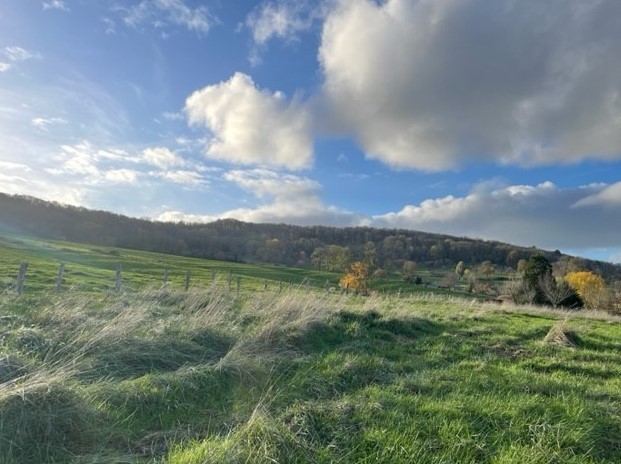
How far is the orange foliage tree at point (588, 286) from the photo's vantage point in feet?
193

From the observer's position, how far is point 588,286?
231 ft

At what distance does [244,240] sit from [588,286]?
8890 cm

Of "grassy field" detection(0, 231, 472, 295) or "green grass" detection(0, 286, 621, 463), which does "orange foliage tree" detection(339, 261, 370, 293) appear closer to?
"grassy field" detection(0, 231, 472, 295)

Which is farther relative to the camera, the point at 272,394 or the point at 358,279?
the point at 358,279

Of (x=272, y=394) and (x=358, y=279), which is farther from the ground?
(x=272, y=394)

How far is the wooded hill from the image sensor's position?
4124 inches

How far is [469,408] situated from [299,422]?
7.52ft

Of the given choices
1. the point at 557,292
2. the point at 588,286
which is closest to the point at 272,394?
the point at 557,292

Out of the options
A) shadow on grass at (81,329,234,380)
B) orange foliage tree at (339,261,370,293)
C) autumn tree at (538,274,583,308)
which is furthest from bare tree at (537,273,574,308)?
shadow on grass at (81,329,234,380)

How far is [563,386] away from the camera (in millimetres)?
6758

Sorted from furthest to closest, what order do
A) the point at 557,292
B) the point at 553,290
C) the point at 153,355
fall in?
1. the point at 553,290
2. the point at 557,292
3. the point at 153,355

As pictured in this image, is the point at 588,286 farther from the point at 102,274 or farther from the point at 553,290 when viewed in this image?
the point at 102,274

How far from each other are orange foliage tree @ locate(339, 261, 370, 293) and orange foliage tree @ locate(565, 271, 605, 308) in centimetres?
3131

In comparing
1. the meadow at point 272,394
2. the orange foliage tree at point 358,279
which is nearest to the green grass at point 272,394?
the meadow at point 272,394
